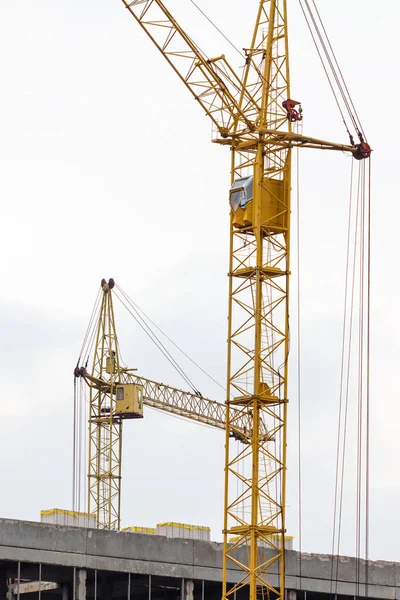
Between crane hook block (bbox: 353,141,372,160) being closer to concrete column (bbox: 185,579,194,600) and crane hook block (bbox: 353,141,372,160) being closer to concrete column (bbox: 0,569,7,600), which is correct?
concrete column (bbox: 185,579,194,600)

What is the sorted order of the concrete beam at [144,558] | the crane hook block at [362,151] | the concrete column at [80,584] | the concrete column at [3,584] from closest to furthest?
the concrete beam at [144,558], the concrete column at [3,584], the concrete column at [80,584], the crane hook block at [362,151]

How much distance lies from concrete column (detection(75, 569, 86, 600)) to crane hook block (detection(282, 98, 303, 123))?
24051mm

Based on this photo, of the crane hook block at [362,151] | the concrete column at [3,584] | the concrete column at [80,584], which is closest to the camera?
the concrete column at [3,584]

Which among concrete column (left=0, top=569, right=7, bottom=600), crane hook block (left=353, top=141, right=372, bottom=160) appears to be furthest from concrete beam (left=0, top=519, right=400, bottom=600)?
crane hook block (left=353, top=141, right=372, bottom=160)

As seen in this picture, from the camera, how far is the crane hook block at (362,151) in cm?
7544

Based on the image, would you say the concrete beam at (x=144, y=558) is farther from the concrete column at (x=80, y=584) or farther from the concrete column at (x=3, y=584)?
the concrete column at (x=3, y=584)

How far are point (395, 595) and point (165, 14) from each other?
3393cm

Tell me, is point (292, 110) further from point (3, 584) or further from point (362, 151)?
point (3, 584)

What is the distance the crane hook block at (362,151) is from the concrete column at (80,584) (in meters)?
24.3

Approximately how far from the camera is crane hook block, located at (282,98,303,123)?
245ft

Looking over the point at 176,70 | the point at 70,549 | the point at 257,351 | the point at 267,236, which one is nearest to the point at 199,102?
the point at 176,70

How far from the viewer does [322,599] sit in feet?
272

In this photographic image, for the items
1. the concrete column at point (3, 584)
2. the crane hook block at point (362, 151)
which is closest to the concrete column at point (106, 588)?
the concrete column at point (3, 584)

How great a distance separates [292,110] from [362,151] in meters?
4.10
